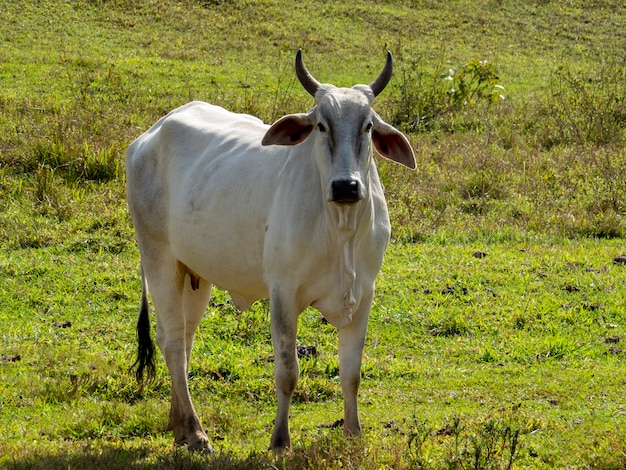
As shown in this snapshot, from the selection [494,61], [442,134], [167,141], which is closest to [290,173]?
[167,141]

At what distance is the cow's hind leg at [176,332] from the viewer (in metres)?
4.92

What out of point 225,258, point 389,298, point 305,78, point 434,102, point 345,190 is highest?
point 305,78

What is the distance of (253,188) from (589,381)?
2.28 metres

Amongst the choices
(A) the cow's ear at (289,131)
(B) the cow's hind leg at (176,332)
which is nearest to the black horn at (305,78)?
(A) the cow's ear at (289,131)

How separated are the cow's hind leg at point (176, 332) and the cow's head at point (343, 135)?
1.17 metres

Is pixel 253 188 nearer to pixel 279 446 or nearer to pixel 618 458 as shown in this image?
pixel 279 446

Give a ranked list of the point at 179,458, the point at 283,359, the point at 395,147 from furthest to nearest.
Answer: the point at 395,147
the point at 283,359
the point at 179,458

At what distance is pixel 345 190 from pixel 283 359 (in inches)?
38.1

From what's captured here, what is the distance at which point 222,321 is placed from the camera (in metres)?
6.52

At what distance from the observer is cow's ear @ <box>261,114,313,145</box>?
448 cm

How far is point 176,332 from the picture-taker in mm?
5188

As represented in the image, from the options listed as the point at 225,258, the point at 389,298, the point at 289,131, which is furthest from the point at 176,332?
the point at 389,298

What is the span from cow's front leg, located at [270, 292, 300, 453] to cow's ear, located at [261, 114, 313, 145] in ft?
2.35

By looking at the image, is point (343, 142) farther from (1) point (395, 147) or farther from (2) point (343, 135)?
(1) point (395, 147)
